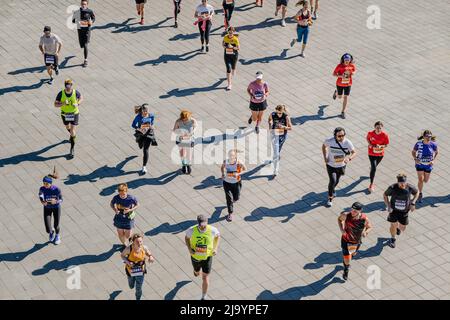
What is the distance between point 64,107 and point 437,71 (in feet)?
36.6

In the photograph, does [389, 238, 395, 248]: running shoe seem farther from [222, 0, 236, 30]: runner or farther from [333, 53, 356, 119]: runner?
[222, 0, 236, 30]: runner

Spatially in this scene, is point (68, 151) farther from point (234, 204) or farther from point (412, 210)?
point (412, 210)

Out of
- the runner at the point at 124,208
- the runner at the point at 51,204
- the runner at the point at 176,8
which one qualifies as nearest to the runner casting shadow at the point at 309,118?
the runner at the point at 176,8

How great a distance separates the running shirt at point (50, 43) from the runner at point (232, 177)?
7.55m

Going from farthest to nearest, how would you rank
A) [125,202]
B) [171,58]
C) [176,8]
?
[176,8] < [171,58] < [125,202]

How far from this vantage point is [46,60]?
23062 mm

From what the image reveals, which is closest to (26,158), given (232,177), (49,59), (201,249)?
(49,59)

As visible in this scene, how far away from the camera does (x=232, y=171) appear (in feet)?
57.4

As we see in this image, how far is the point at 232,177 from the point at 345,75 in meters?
5.66

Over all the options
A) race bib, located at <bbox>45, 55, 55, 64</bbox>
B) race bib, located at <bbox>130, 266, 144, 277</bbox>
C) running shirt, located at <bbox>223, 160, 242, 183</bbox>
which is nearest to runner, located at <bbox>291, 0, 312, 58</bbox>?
race bib, located at <bbox>45, 55, 55, 64</bbox>

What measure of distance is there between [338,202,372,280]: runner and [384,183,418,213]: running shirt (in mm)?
1140

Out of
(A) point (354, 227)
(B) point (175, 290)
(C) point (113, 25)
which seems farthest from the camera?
(C) point (113, 25)

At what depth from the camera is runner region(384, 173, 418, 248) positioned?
16641mm

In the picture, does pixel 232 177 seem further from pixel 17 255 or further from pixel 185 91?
pixel 185 91
